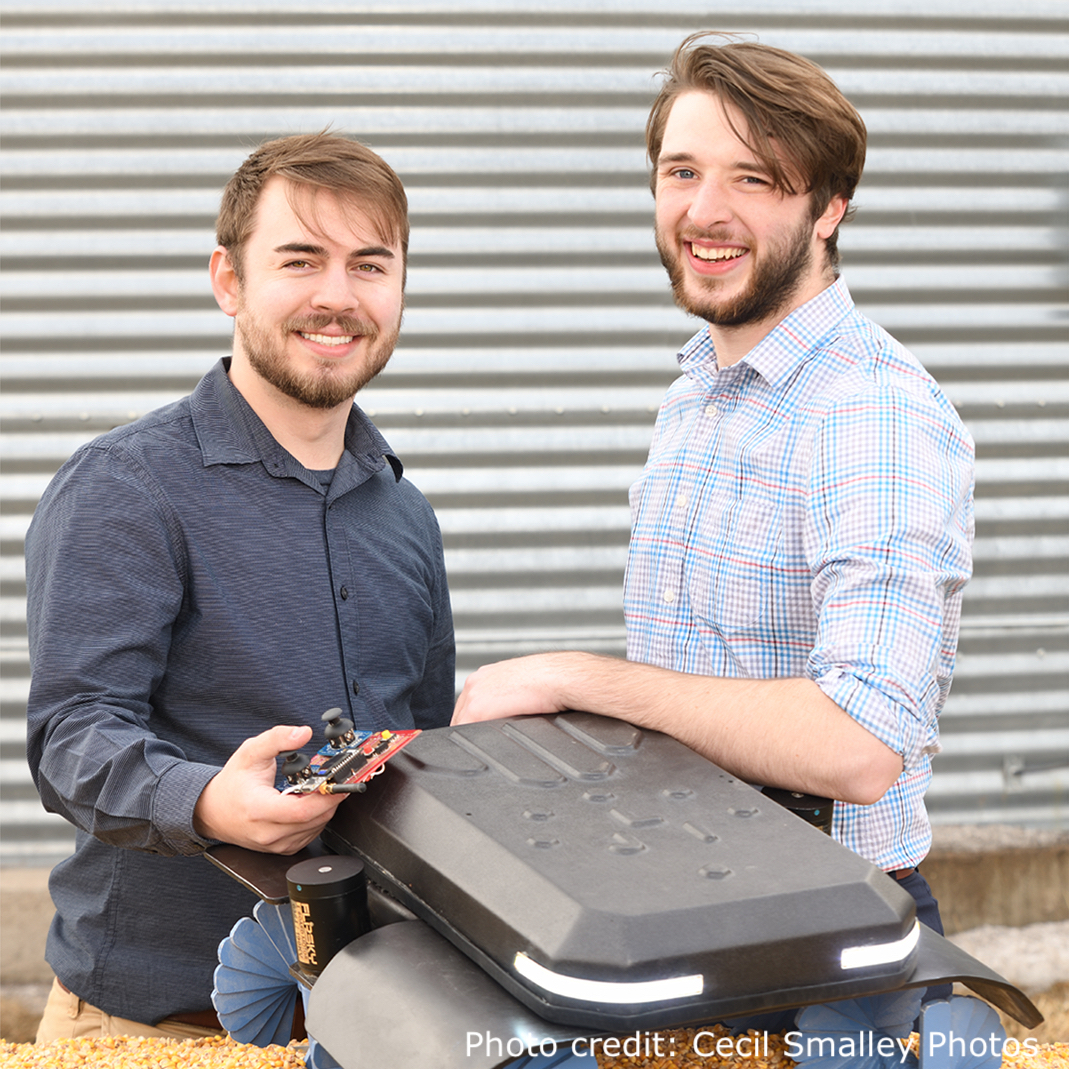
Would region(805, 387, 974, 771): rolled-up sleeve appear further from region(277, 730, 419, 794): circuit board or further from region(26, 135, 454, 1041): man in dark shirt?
region(26, 135, 454, 1041): man in dark shirt

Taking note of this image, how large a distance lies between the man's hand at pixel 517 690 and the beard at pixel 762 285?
680mm

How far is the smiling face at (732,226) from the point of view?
1.89 meters

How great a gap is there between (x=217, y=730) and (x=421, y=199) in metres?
2.04

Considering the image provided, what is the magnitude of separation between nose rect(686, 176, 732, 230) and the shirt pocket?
1.61ft

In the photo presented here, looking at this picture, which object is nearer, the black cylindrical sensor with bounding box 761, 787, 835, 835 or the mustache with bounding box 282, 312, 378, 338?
the black cylindrical sensor with bounding box 761, 787, 835, 835

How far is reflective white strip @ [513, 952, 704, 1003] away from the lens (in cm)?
95

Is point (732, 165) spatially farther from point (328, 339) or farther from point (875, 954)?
point (875, 954)

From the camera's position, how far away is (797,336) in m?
1.85

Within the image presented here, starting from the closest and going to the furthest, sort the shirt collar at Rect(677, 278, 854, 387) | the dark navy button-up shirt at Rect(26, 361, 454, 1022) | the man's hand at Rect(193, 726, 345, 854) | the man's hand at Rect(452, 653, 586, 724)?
1. the man's hand at Rect(193, 726, 345, 854)
2. the man's hand at Rect(452, 653, 586, 724)
3. the dark navy button-up shirt at Rect(26, 361, 454, 1022)
4. the shirt collar at Rect(677, 278, 854, 387)

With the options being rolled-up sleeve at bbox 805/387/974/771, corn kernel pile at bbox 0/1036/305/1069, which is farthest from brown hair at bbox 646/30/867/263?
corn kernel pile at bbox 0/1036/305/1069

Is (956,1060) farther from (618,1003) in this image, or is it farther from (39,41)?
(39,41)

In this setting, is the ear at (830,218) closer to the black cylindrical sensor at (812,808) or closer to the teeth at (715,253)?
the teeth at (715,253)

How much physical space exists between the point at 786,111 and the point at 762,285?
288 millimetres

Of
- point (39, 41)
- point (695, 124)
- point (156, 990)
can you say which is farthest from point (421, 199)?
point (156, 990)
